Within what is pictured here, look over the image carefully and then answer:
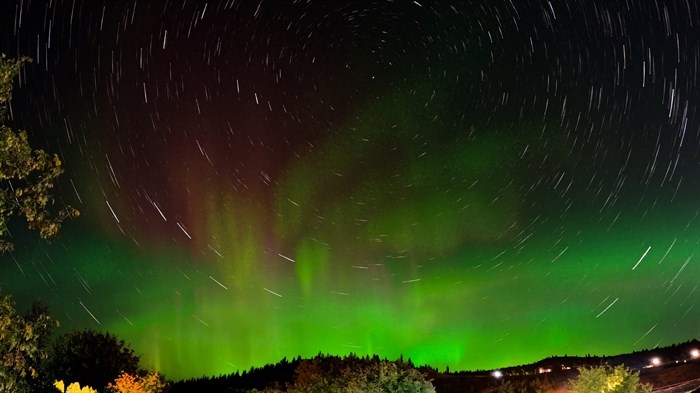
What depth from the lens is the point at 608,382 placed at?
29641 mm

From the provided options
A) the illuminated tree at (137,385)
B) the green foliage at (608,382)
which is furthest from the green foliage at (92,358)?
the green foliage at (608,382)

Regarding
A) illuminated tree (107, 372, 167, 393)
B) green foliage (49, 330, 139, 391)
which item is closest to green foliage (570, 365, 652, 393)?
illuminated tree (107, 372, 167, 393)

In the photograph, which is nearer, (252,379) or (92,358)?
(92,358)

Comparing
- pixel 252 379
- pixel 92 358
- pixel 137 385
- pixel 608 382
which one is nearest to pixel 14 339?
pixel 608 382

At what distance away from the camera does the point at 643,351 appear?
319 ft

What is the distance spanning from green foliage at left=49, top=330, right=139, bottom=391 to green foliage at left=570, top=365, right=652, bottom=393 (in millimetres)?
42518

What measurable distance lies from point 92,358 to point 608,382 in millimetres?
48939

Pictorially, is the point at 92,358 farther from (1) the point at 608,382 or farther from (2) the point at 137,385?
(1) the point at 608,382

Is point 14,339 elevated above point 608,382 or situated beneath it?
situated beneath

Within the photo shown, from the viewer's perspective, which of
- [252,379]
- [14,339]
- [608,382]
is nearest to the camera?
[14,339]

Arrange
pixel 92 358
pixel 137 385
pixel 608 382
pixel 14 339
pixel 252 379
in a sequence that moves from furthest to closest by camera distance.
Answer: pixel 252 379, pixel 92 358, pixel 137 385, pixel 608 382, pixel 14 339

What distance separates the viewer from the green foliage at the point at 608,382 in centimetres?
2920

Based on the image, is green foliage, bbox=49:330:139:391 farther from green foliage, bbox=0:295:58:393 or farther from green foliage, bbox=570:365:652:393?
green foliage, bbox=0:295:58:393

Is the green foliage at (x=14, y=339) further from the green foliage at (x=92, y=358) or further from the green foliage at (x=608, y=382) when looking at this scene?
the green foliage at (x=92, y=358)
